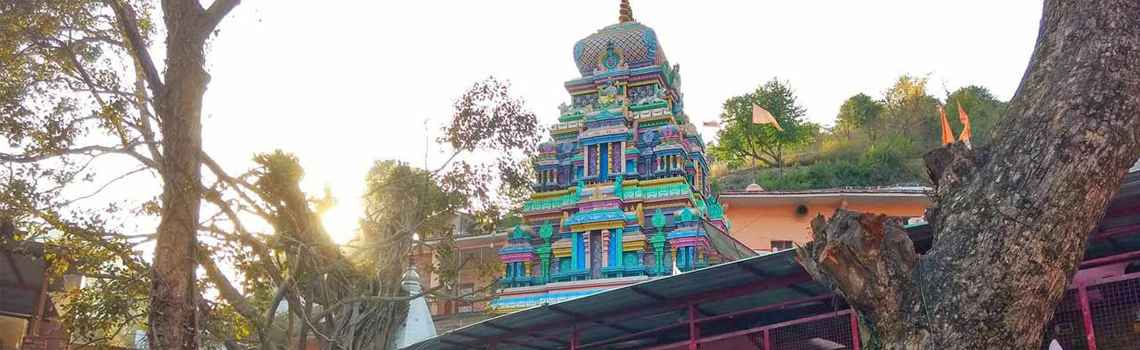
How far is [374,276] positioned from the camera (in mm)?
16344

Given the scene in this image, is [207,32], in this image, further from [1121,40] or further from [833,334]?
[1121,40]

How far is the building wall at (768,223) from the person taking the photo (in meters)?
28.5

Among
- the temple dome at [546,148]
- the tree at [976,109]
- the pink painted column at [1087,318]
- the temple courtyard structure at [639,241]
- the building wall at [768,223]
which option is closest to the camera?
the pink painted column at [1087,318]

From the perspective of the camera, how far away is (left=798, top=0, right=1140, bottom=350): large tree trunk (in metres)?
5.55

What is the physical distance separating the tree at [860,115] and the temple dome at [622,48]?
2579 cm

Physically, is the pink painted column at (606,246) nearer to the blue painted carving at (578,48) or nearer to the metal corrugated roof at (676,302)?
the blue painted carving at (578,48)

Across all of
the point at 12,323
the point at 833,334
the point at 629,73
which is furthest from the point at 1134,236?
the point at 12,323

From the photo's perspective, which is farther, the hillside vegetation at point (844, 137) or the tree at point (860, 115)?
the tree at point (860, 115)

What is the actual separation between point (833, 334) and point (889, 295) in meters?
4.39

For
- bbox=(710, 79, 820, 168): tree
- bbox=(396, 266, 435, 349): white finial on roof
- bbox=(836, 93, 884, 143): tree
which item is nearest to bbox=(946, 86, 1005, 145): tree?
bbox=(836, 93, 884, 143): tree

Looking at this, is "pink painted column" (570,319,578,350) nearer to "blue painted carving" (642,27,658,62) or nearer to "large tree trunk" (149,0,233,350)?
"large tree trunk" (149,0,233,350)

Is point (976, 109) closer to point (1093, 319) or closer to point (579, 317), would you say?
point (1093, 319)

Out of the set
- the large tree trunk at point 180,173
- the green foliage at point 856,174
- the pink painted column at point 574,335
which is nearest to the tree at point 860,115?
the green foliage at point 856,174

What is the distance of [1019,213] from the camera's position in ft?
18.6
